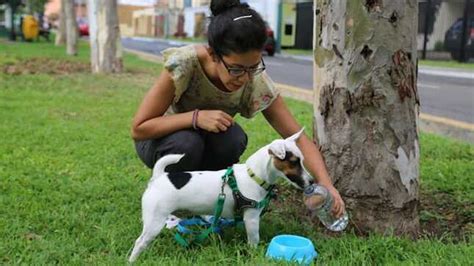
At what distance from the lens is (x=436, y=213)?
10.3 ft

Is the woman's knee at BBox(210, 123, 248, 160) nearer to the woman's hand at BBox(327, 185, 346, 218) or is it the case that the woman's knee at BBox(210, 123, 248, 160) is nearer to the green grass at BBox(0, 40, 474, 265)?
the green grass at BBox(0, 40, 474, 265)

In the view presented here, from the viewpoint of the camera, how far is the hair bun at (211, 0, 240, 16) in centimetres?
246

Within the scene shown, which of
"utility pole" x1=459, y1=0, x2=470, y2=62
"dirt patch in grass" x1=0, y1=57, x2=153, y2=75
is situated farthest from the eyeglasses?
"utility pole" x1=459, y1=0, x2=470, y2=62

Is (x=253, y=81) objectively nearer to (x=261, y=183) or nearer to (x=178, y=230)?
(x=261, y=183)

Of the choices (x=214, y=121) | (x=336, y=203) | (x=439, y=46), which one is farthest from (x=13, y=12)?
(x=336, y=203)

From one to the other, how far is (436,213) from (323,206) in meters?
0.91

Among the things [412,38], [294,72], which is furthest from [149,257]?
[294,72]

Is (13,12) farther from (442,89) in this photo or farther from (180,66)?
(180,66)

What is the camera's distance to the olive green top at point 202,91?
2.54 meters

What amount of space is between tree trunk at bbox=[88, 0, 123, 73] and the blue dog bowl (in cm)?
944

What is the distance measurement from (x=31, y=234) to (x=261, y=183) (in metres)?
1.13

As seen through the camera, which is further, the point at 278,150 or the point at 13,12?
the point at 13,12

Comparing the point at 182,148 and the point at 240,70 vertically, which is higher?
the point at 240,70

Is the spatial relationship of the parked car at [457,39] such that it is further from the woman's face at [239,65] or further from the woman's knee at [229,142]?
the woman's face at [239,65]
